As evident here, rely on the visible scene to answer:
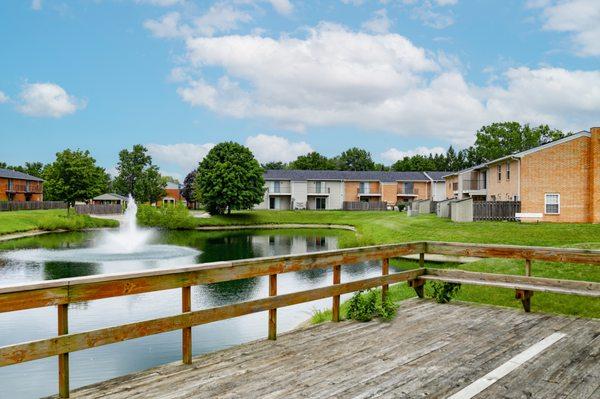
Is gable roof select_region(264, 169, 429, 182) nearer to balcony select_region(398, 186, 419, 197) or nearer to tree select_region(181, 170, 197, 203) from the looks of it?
balcony select_region(398, 186, 419, 197)

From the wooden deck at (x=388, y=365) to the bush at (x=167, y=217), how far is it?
194ft

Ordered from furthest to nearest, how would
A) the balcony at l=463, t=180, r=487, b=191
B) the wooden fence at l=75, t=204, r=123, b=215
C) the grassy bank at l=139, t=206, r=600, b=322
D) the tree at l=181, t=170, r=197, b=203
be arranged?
the tree at l=181, t=170, r=197, b=203 → the wooden fence at l=75, t=204, r=123, b=215 → the balcony at l=463, t=180, r=487, b=191 → the grassy bank at l=139, t=206, r=600, b=322

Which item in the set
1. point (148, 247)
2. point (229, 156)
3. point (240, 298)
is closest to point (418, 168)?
point (229, 156)

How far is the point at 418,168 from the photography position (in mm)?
125125

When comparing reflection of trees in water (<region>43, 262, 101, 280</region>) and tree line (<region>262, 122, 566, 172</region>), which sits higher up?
tree line (<region>262, 122, 566, 172</region>)

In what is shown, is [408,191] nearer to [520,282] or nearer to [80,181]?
[80,181]

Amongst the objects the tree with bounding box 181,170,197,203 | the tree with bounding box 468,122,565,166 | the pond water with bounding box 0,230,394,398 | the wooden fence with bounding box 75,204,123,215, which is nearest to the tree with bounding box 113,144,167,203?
the tree with bounding box 181,170,197,203

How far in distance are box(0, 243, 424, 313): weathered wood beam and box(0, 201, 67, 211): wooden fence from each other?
7548 cm

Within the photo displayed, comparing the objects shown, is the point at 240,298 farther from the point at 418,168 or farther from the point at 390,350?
the point at 418,168

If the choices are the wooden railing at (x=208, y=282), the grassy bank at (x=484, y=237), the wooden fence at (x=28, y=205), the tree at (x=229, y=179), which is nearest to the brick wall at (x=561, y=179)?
the grassy bank at (x=484, y=237)

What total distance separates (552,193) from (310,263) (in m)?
37.7

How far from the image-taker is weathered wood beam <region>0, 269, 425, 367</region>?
189 inches

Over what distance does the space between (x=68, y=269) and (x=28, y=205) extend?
187ft

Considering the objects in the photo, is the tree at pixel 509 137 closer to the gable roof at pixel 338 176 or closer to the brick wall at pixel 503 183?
the gable roof at pixel 338 176
